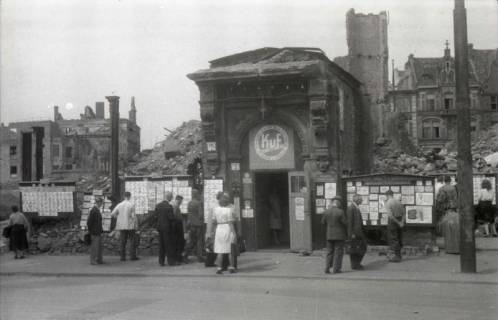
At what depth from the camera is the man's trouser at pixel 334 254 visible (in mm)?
13484

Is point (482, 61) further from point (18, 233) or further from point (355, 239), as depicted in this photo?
point (18, 233)

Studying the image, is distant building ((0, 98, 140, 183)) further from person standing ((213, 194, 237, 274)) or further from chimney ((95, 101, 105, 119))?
person standing ((213, 194, 237, 274))

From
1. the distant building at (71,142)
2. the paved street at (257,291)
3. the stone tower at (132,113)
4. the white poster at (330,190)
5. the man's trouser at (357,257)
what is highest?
the stone tower at (132,113)

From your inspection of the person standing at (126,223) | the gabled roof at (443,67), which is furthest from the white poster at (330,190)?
the gabled roof at (443,67)

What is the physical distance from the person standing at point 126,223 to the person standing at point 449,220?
8215 millimetres

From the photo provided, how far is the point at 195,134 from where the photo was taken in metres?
38.6

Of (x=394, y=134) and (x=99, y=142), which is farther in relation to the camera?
(x=99, y=142)

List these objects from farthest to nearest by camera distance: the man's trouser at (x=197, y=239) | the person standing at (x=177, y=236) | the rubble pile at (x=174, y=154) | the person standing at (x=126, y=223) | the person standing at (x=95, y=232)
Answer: the rubble pile at (x=174, y=154), the person standing at (x=126, y=223), the person standing at (x=95, y=232), the man's trouser at (x=197, y=239), the person standing at (x=177, y=236)

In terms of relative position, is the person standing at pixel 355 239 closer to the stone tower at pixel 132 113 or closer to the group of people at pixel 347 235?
the group of people at pixel 347 235

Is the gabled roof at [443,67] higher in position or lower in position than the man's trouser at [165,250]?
higher

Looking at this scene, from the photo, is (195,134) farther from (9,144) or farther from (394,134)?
(9,144)

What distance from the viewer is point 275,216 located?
62.3ft

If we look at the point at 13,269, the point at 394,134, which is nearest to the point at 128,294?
the point at 13,269

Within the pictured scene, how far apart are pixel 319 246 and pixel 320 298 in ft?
22.7
